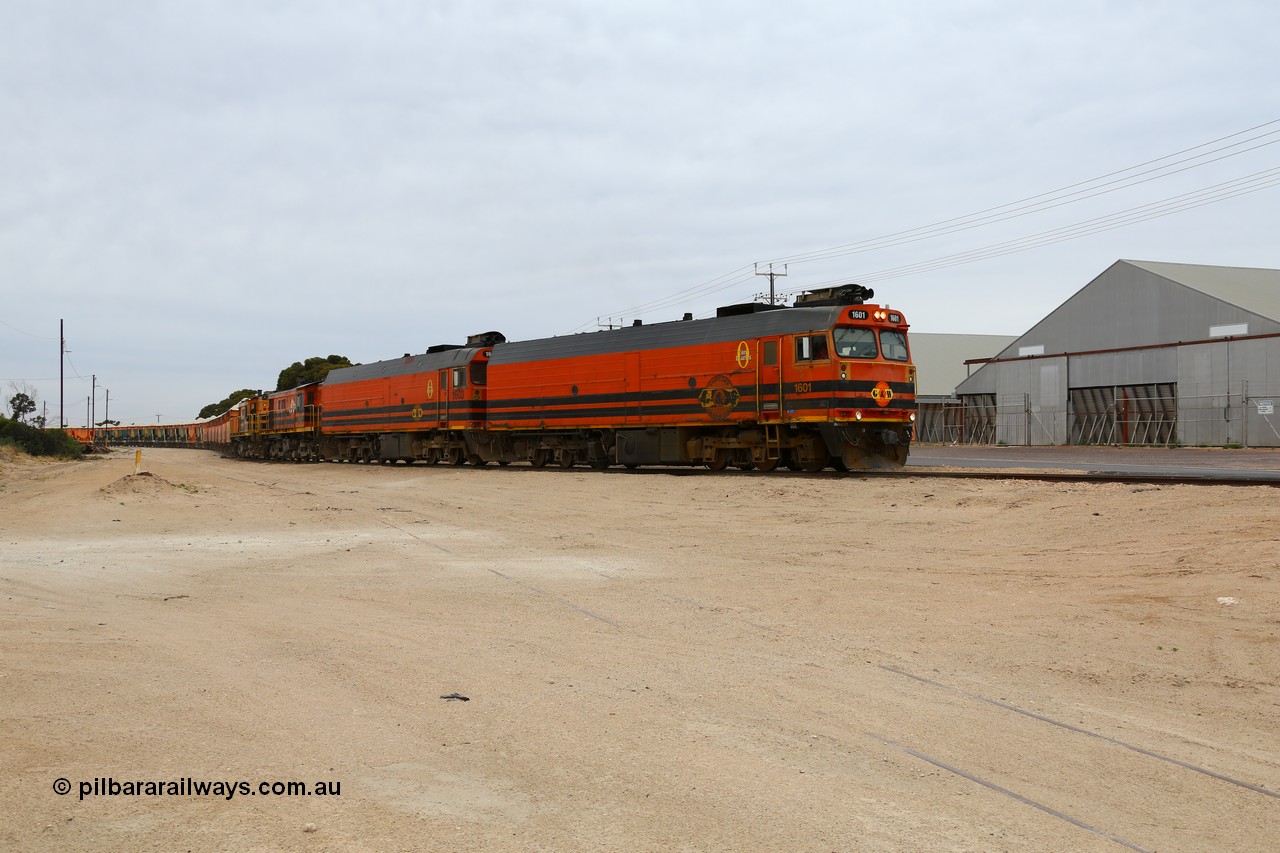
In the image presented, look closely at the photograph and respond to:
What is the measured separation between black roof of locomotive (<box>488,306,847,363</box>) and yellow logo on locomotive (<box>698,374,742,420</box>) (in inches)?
43.8

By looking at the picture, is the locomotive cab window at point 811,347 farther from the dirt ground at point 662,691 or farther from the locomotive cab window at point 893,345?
the dirt ground at point 662,691

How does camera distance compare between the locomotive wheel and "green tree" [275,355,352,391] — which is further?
"green tree" [275,355,352,391]

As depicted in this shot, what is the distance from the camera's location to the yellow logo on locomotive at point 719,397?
2481 cm

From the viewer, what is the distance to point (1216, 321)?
47500 millimetres

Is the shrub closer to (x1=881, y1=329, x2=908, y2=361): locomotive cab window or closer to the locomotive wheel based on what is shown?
the locomotive wheel

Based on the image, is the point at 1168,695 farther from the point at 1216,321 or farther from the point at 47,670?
the point at 1216,321

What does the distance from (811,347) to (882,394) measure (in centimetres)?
192

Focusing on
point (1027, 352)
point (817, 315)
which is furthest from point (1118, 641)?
point (1027, 352)

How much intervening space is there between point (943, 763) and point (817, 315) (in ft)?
61.1

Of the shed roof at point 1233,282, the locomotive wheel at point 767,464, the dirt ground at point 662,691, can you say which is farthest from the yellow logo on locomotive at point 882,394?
the shed roof at point 1233,282

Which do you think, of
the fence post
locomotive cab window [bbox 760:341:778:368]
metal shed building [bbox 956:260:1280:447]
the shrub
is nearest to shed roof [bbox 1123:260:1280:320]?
metal shed building [bbox 956:260:1280:447]

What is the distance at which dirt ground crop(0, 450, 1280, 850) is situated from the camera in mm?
4297

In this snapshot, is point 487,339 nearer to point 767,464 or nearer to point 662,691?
point 767,464

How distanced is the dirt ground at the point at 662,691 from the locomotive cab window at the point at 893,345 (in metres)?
9.41
